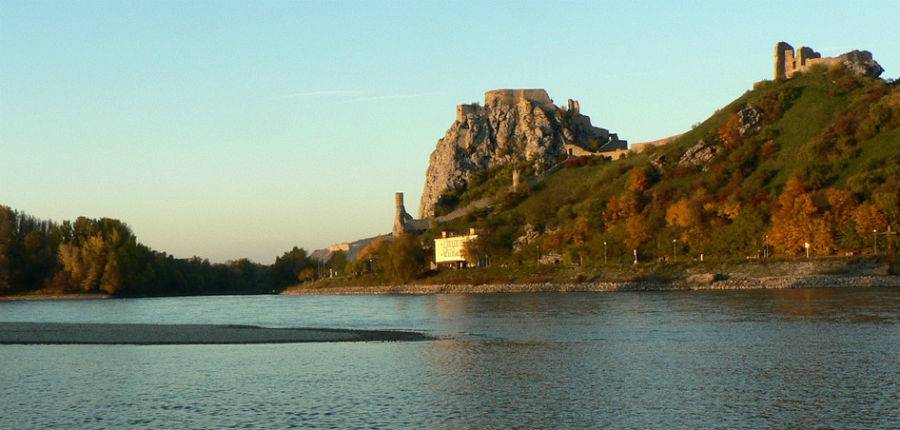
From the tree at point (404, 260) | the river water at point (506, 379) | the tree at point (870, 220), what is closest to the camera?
the river water at point (506, 379)

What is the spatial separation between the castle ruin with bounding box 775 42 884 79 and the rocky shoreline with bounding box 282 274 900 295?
64679mm

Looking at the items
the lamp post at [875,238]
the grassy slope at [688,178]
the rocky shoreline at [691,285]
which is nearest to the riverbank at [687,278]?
the rocky shoreline at [691,285]

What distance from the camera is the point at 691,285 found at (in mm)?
112000

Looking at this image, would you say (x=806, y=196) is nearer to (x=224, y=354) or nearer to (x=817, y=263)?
(x=817, y=263)

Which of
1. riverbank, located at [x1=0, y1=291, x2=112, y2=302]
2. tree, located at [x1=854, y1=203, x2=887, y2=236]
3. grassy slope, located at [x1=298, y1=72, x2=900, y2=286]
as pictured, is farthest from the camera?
riverbank, located at [x1=0, y1=291, x2=112, y2=302]

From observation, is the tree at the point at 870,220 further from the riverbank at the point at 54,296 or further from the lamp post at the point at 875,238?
the riverbank at the point at 54,296

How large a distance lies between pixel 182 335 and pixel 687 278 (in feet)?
220

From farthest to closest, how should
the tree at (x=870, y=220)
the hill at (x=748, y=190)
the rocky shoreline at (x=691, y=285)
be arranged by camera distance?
the hill at (x=748, y=190), the tree at (x=870, y=220), the rocky shoreline at (x=691, y=285)

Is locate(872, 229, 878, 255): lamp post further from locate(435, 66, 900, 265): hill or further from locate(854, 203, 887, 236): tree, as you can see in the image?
locate(435, 66, 900, 265): hill

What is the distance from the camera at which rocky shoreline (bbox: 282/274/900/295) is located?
3787 inches

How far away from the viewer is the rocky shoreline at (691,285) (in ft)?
316

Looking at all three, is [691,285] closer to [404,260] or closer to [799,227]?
[799,227]

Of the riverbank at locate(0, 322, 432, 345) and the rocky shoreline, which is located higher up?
the rocky shoreline

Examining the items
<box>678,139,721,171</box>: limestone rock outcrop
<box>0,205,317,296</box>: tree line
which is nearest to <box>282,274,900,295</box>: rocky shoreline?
<box>678,139,721,171</box>: limestone rock outcrop
